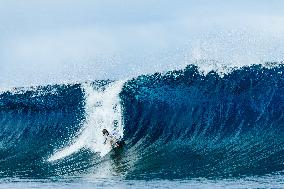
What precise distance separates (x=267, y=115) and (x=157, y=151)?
3968mm

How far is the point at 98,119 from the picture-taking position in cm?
2328

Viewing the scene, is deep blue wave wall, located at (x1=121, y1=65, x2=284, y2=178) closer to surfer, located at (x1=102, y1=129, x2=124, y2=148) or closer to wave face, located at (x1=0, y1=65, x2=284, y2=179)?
wave face, located at (x1=0, y1=65, x2=284, y2=179)

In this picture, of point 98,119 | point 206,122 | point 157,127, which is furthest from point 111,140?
point 98,119

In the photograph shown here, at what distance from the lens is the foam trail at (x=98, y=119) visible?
20.8 meters

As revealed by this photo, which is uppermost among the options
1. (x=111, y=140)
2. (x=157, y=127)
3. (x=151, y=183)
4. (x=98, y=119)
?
(x=98, y=119)

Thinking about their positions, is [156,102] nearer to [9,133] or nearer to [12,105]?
[9,133]

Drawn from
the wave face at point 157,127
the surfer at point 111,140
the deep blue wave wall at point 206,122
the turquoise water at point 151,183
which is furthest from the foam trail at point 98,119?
the turquoise water at point 151,183

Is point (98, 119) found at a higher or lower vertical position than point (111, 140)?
higher

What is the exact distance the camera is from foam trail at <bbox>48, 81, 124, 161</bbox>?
20.8m

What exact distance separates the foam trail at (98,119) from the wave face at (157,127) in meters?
0.04

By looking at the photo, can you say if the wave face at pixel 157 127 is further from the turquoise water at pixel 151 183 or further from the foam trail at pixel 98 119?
the turquoise water at pixel 151 183

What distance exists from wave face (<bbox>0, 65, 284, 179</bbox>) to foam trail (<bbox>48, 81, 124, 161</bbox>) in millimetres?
38

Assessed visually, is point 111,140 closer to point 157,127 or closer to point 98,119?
point 157,127

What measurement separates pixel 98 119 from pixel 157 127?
244 cm
